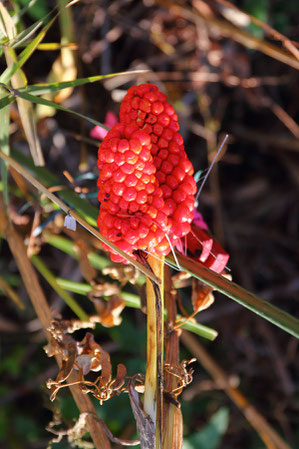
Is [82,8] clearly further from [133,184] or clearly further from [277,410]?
[277,410]

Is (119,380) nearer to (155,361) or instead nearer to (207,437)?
(155,361)

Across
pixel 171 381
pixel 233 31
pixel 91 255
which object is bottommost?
pixel 171 381

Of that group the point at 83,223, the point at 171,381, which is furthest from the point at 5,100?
the point at 171,381

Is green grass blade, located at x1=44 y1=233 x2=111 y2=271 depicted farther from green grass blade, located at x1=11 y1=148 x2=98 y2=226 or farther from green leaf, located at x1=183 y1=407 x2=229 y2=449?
green leaf, located at x1=183 y1=407 x2=229 y2=449

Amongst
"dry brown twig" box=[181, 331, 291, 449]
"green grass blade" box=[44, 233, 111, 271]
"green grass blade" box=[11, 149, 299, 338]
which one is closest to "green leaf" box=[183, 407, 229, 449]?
"dry brown twig" box=[181, 331, 291, 449]

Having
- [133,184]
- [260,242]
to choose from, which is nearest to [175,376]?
[133,184]

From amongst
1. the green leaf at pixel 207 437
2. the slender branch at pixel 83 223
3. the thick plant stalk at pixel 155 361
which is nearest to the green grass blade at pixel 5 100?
the slender branch at pixel 83 223
